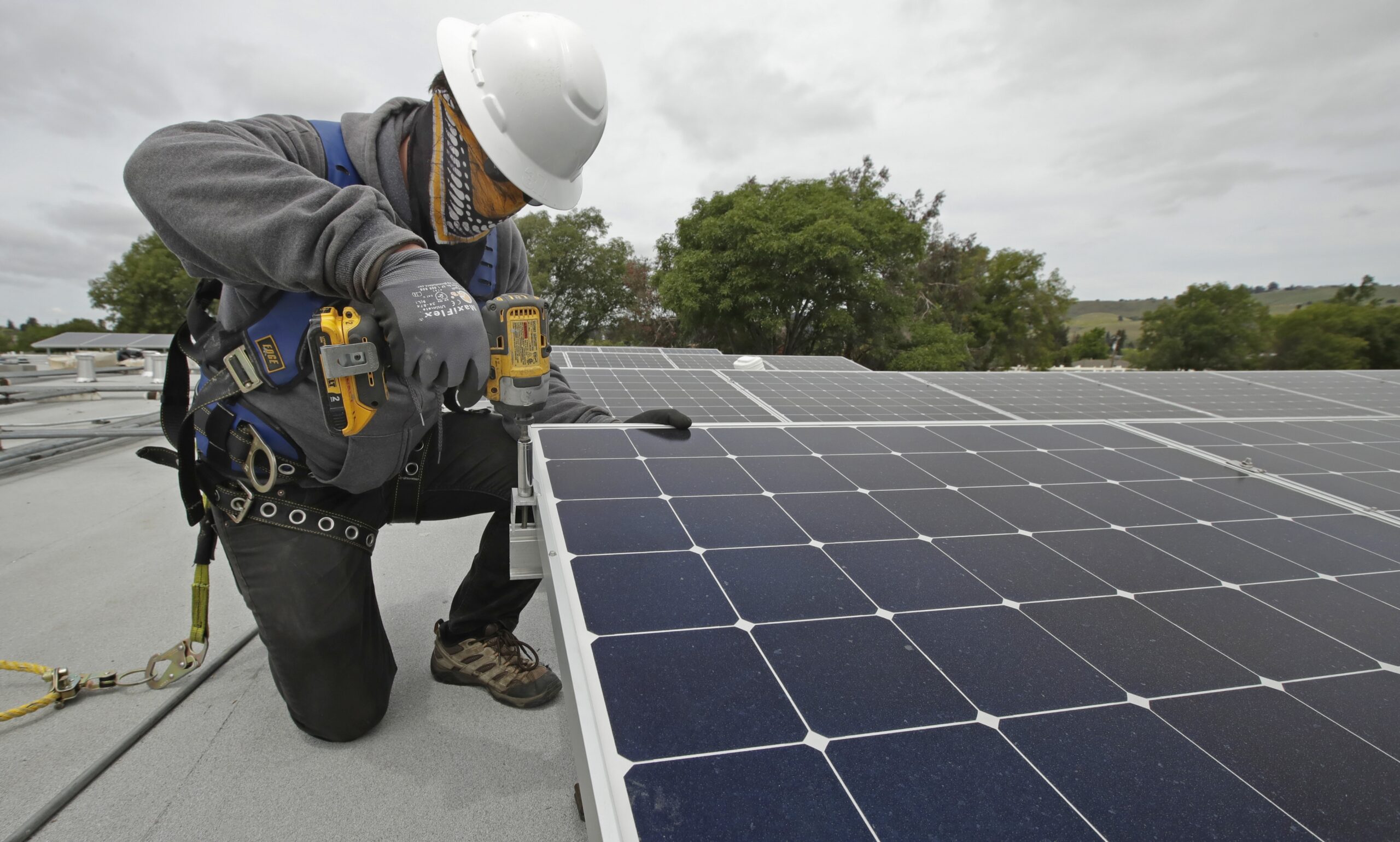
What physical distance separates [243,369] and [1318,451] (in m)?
6.17

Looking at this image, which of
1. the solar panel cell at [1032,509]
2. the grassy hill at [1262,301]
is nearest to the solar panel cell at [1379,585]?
the solar panel cell at [1032,509]

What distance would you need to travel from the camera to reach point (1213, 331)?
156 feet

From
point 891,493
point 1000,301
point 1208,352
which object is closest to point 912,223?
point 1000,301

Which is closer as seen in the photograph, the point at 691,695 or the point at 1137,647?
the point at 691,695

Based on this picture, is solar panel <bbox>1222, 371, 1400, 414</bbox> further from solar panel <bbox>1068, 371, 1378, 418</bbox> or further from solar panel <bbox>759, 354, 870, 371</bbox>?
solar panel <bbox>759, 354, 870, 371</bbox>

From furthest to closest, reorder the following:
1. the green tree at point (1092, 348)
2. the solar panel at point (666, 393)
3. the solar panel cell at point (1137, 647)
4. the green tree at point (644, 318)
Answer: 1. the green tree at point (1092, 348)
2. the green tree at point (644, 318)
3. the solar panel at point (666, 393)
4. the solar panel cell at point (1137, 647)

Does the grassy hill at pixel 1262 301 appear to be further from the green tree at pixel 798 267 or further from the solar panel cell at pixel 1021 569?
the solar panel cell at pixel 1021 569

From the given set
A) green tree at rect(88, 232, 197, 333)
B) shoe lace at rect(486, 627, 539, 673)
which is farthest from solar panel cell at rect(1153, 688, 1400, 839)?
green tree at rect(88, 232, 197, 333)

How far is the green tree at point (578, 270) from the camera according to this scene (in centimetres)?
3238

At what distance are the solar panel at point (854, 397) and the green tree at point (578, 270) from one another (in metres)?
25.6

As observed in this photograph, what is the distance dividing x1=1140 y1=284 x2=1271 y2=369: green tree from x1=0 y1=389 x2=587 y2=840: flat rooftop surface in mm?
62454

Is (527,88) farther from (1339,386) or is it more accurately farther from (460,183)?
(1339,386)

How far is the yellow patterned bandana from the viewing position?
2.17 meters

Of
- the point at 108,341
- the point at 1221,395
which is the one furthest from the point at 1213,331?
the point at 108,341
